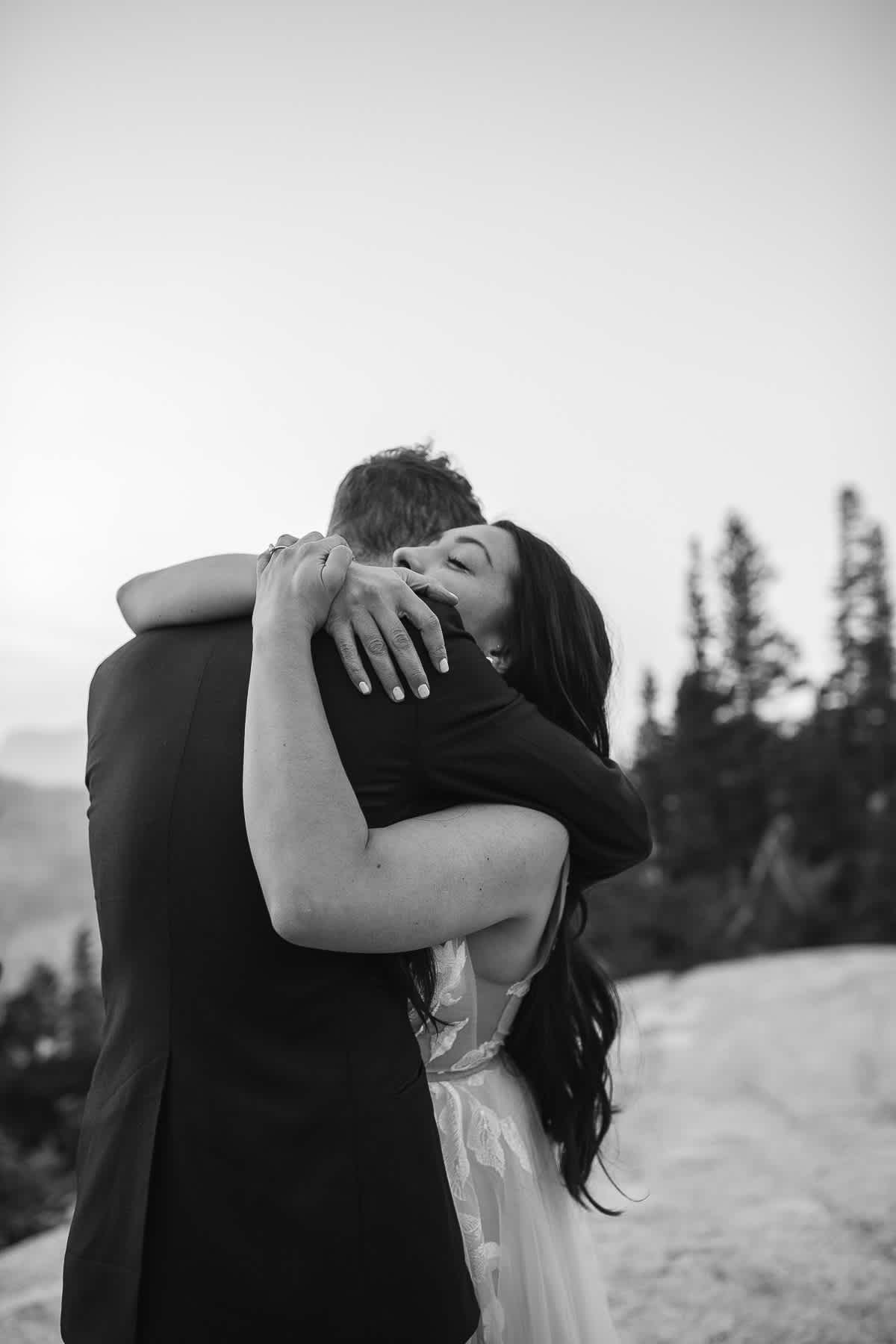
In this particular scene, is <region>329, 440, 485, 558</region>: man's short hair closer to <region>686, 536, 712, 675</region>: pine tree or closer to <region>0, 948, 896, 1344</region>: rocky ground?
<region>0, 948, 896, 1344</region>: rocky ground

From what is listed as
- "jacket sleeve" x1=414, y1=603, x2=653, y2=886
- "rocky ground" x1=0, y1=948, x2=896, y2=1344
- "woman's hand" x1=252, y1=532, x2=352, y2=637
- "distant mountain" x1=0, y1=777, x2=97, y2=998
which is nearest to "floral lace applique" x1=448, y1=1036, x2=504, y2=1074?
"jacket sleeve" x1=414, y1=603, x2=653, y2=886

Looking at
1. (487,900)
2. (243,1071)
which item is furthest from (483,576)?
(243,1071)

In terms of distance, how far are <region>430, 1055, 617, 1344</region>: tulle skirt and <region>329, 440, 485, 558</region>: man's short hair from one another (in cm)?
104

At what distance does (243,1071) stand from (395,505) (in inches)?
46.4

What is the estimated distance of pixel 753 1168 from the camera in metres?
5.03

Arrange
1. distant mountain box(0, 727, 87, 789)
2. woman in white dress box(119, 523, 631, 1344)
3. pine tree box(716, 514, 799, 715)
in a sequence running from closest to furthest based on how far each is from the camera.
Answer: woman in white dress box(119, 523, 631, 1344) < distant mountain box(0, 727, 87, 789) < pine tree box(716, 514, 799, 715)

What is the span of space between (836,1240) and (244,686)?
10.6 ft

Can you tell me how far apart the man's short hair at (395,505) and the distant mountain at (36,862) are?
9.24 meters

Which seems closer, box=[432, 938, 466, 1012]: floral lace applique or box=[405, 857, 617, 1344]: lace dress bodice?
box=[432, 938, 466, 1012]: floral lace applique

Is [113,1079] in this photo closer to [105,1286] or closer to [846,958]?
[105,1286]

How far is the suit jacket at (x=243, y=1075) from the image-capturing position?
3.74 ft

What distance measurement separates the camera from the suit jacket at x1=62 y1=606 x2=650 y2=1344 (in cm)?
114

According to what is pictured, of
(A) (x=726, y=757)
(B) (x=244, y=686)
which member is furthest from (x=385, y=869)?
(A) (x=726, y=757)

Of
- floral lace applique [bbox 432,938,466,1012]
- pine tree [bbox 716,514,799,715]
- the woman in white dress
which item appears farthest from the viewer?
pine tree [bbox 716,514,799,715]
